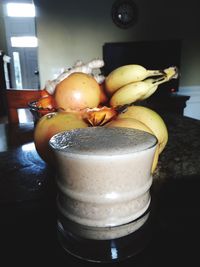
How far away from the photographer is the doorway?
245 inches

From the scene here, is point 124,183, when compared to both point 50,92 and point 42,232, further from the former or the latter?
point 50,92

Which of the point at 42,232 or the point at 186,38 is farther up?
the point at 186,38

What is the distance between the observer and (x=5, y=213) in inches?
16.3

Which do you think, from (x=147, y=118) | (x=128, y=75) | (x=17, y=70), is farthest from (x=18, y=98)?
(x=17, y=70)

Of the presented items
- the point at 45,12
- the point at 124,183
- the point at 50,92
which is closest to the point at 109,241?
the point at 124,183

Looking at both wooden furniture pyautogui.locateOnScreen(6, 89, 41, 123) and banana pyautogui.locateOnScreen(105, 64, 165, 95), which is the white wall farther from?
banana pyautogui.locateOnScreen(105, 64, 165, 95)

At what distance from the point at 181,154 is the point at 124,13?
271 centimetres

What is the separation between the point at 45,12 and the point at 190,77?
2043mm

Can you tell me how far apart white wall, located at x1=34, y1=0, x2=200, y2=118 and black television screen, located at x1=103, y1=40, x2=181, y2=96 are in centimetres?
13

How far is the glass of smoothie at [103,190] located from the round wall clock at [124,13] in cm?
294

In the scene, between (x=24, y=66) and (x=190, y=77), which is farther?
(x=24, y=66)

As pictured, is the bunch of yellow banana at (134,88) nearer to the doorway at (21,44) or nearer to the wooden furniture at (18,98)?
the wooden furniture at (18,98)

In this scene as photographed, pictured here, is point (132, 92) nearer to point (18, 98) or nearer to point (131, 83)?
point (131, 83)

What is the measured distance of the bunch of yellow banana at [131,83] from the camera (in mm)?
585
